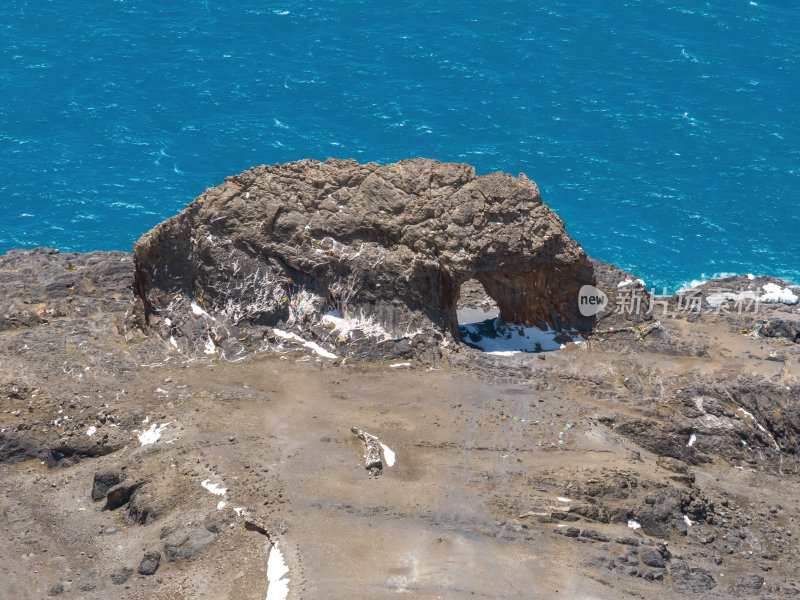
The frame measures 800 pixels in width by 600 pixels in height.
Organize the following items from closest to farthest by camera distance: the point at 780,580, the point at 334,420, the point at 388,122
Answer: the point at 780,580 → the point at 334,420 → the point at 388,122

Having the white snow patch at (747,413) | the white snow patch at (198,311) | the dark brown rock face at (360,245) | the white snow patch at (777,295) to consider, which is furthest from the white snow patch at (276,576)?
the white snow patch at (777,295)

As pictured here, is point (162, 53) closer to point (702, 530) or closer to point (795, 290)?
point (795, 290)

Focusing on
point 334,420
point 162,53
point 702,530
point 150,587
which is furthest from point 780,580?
point 162,53

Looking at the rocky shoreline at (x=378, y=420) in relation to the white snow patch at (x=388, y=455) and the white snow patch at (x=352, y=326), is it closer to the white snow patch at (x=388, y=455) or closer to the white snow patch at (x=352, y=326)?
the white snow patch at (x=352, y=326)

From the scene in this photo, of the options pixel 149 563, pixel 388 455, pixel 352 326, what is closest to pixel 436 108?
pixel 352 326

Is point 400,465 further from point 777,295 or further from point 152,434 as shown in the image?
point 777,295

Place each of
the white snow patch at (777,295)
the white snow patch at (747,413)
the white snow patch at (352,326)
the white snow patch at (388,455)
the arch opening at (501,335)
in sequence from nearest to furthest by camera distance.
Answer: the white snow patch at (388,455)
the white snow patch at (747,413)
the white snow patch at (352,326)
the arch opening at (501,335)
the white snow patch at (777,295)
